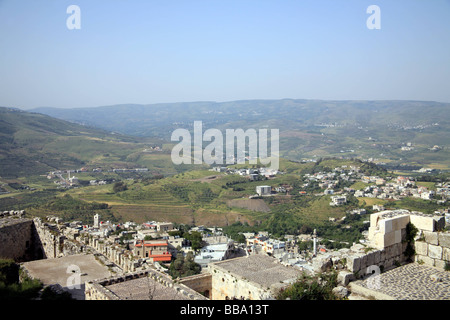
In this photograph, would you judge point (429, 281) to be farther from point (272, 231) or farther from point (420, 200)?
point (420, 200)

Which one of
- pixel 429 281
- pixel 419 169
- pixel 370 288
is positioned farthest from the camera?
pixel 419 169

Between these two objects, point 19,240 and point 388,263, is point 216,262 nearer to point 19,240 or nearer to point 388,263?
point 19,240

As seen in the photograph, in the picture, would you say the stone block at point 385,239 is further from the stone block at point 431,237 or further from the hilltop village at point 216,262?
the stone block at point 431,237

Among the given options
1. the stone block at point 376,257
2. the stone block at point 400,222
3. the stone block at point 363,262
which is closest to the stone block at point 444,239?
the stone block at point 400,222

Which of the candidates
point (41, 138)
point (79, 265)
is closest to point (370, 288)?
point (79, 265)

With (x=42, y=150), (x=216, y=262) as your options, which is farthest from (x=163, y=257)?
(x=42, y=150)

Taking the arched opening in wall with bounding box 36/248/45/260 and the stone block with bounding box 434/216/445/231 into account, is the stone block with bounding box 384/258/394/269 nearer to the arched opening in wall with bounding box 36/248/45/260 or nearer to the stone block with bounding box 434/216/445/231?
the stone block with bounding box 434/216/445/231

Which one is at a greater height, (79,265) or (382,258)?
(382,258)
